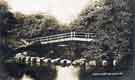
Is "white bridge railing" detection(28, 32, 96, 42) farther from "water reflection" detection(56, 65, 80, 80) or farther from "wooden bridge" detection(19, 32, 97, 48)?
"water reflection" detection(56, 65, 80, 80)

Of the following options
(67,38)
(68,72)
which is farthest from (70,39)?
(68,72)

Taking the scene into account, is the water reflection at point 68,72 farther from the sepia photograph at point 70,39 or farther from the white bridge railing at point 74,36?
the white bridge railing at point 74,36

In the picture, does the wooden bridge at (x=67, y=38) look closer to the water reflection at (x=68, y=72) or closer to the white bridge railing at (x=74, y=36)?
the white bridge railing at (x=74, y=36)

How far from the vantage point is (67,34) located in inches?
320

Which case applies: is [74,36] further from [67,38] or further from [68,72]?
[68,72]

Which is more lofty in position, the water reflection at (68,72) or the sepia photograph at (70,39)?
the sepia photograph at (70,39)

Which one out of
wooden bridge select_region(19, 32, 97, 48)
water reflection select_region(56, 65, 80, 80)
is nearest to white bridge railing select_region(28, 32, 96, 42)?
wooden bridge select_region(19, 32, 97, 48)

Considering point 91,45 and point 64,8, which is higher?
point 64,8

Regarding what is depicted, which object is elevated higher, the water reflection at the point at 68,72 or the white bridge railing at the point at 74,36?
the white bridge railing at the point at 74,36

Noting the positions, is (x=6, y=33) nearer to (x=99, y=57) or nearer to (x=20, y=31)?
(x=20, y=31)

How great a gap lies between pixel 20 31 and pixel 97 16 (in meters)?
1.37

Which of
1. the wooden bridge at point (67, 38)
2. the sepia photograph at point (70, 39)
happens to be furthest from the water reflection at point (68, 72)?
the wooden bridge at point (67, 38)

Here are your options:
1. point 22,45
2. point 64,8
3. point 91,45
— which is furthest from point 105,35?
point 22,45

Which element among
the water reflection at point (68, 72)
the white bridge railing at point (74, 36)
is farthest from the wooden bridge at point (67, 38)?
the water reflection at point (68, 72)
